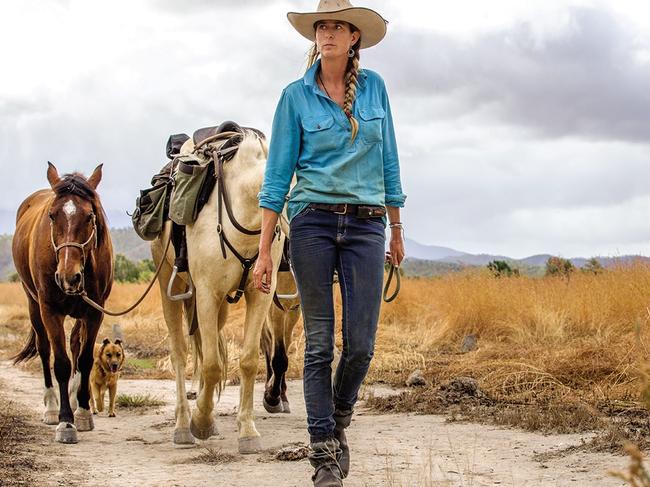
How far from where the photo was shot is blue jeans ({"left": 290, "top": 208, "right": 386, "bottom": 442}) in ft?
16.5

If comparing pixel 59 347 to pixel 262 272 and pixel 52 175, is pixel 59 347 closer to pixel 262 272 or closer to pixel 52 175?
pixel 52 175

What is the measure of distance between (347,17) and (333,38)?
0.44 feet

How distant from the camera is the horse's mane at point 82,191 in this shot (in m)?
8.22

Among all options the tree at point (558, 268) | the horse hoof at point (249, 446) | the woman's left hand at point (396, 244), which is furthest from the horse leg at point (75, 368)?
the tree at point (558, 268)

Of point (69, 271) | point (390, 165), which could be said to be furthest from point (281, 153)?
point (69, 271)

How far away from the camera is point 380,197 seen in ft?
17.0

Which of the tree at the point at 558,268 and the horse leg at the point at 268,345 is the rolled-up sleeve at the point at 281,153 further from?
the tree at the point at 558,268

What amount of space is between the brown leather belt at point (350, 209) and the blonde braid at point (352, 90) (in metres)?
0.36

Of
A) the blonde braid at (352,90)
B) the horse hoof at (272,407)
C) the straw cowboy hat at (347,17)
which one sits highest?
the straw cowboy hat at (347,17)

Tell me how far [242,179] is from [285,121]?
208cm

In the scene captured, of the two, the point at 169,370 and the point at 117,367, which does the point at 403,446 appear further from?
the point at 169,370

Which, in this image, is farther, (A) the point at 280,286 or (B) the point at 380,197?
(A) the point at 280,286

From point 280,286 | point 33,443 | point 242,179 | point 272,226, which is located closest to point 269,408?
point 280,286

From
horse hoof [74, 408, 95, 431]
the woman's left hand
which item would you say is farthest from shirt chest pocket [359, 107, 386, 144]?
horse hoof [74, 408, 95, 431]
